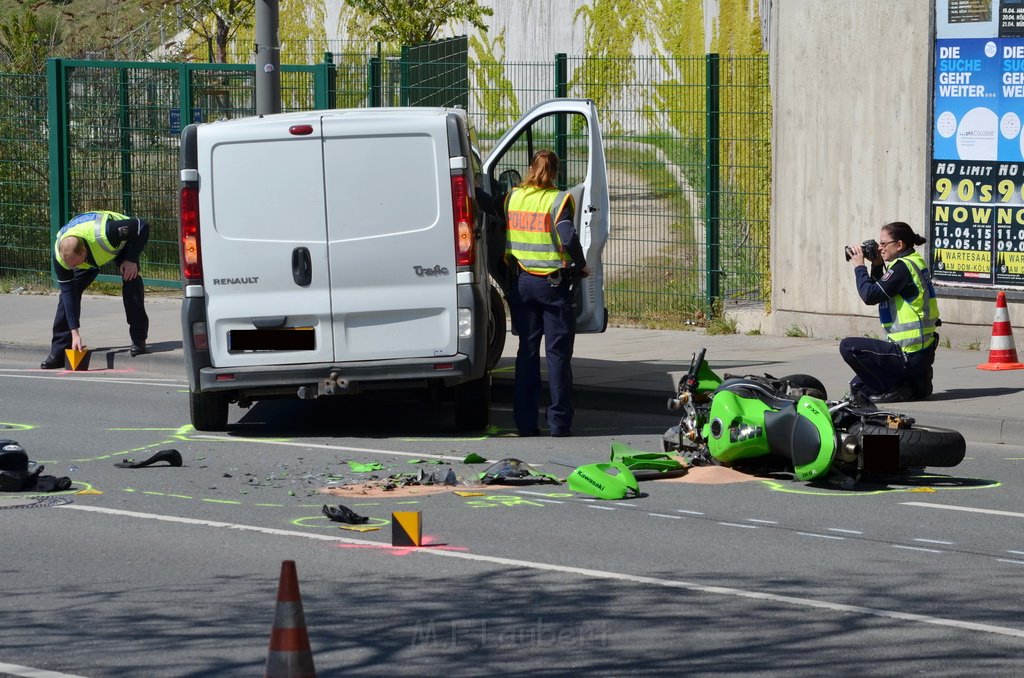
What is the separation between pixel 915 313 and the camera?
11391 mm

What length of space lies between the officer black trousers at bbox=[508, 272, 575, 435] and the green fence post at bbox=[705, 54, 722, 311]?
5.05 metres

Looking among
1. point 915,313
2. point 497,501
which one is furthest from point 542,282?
point 915,313

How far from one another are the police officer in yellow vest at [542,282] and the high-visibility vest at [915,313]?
7.30 feet

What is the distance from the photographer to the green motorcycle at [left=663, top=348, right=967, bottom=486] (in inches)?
349

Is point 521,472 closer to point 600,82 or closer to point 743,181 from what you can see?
point 743,181

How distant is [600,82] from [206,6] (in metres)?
15.9

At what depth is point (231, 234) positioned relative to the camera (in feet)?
34.8

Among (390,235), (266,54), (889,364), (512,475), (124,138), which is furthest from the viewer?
(124,138)

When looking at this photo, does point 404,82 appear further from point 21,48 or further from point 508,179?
point 21,48

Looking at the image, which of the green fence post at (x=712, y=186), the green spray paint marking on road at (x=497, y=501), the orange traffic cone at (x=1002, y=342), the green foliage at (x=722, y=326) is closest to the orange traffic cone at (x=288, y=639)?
the green spray paint marking on road at (x=497, y=501)

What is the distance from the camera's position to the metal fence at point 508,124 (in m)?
15.6

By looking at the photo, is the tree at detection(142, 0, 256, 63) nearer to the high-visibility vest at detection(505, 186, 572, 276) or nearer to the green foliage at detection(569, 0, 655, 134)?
→ the green foliage at detection(569, 0, 655, 134)

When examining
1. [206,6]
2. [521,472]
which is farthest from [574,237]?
[206,6]

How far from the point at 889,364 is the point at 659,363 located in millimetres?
2512
